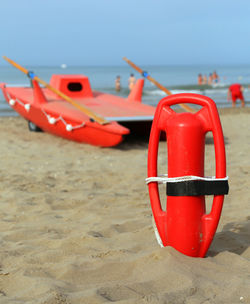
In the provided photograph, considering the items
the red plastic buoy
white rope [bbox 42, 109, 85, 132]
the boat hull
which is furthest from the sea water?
the red plastic buoy

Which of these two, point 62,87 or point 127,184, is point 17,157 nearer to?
point 127,184

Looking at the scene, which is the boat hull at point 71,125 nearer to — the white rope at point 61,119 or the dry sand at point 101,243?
the white rope at point 61,119

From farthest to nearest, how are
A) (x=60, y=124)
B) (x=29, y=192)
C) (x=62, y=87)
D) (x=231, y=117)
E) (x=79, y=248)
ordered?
(x=231, y=117) → (x=62, y=87) → (x=60, y=124) → (x=29, y=192) → (x=79, y=248)

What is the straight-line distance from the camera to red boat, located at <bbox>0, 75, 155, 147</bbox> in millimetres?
7323

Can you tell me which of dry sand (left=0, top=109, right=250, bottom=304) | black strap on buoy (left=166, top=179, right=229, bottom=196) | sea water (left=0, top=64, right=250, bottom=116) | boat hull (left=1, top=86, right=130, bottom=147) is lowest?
sea water (left=0, top=64, right=250, bottom=116)

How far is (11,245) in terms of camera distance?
113 inches

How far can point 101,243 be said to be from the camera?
2844 millimetres

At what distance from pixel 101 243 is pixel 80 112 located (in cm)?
523

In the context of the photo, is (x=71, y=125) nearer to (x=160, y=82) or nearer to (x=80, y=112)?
(x=80, y=112)

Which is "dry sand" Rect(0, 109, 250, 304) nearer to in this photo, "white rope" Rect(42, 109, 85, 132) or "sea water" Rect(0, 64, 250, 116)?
"white rope" Rect(42, 109, 85, 132)

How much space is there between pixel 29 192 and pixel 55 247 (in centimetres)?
174

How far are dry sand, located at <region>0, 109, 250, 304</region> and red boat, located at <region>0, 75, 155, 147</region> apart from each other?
1.39 metres

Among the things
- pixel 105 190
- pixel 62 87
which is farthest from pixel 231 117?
pixel 105 190

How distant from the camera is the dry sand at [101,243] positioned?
80.7 inches
